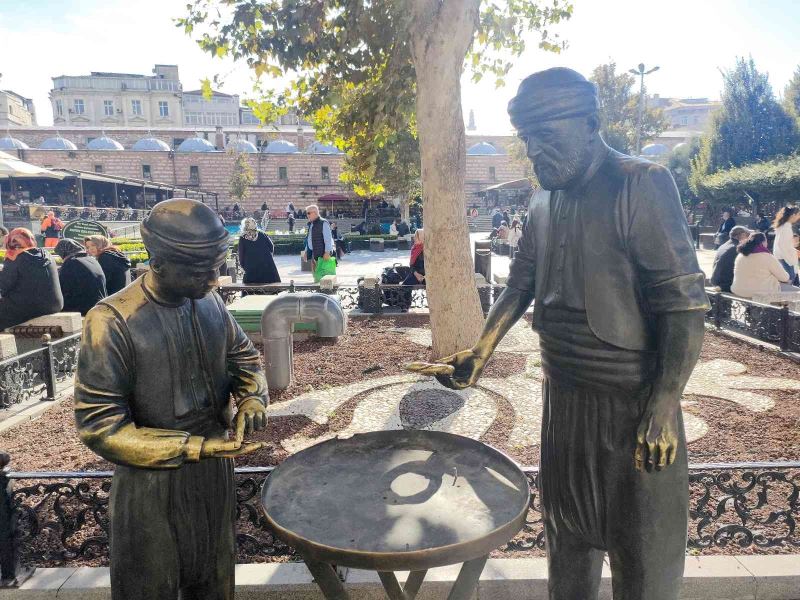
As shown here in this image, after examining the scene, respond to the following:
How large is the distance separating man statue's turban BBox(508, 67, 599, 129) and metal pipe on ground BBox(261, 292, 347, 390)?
14.0 ft

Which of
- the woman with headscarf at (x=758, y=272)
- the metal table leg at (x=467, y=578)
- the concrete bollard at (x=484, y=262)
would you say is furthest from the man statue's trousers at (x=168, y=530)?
the concrete bollard at (x=484, y=262)

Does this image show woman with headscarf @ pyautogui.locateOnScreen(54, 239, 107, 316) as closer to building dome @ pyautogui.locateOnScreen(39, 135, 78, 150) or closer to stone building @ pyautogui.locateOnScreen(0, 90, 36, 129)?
building dome @ pyautogui.locateOnScreen(39, 135, 78, 150)

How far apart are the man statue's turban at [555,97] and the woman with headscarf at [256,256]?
9.02m

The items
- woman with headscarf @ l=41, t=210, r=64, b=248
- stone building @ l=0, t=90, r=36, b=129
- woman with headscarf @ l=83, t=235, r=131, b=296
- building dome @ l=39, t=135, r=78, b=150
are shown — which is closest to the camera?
woman with headscarf @ l=83, t=235, r=131, b=296

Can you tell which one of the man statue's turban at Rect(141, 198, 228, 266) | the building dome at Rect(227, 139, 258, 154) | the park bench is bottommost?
the park bench

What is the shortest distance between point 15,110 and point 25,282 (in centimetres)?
8999

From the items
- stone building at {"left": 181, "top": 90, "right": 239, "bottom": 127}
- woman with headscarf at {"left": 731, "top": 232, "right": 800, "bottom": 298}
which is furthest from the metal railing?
stone building at {"left": 181, "top": 90, "right": 239, "bottom": 127}

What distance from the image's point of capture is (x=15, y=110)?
78.9 metres

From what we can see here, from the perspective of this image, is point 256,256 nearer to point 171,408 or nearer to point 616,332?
point 171,408

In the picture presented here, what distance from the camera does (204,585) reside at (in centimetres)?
205

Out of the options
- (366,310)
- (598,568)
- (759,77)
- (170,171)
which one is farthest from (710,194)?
(170,171)

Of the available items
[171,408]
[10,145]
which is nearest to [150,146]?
[10,145]

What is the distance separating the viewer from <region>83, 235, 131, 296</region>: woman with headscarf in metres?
8.81

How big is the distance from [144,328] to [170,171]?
61.5 metres
